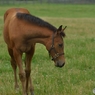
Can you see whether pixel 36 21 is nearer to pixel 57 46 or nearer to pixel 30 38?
pixel 30 38

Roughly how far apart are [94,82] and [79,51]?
4.11m

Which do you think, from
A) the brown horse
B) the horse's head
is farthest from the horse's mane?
the horse's head

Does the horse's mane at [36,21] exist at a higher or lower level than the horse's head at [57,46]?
higher

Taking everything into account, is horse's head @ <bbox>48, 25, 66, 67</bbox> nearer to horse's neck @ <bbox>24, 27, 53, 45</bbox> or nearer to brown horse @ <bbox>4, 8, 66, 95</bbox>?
brown horse @ <bbox>4, 8, 66, 95</bbox>

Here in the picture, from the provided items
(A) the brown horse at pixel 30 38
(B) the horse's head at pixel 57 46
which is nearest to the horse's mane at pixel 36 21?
(A) the brown horse at pixel 30 38

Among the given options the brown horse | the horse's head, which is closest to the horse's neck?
the brown horse

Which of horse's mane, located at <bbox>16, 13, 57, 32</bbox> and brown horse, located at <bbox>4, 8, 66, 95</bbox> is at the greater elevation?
horse's mane, located at <bbox>16, 13, 57, 32</bbox>

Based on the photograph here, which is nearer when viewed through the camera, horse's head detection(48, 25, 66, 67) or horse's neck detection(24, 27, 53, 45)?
horse's head detection(48, 25, 66, 67)

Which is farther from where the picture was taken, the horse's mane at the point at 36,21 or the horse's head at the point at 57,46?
the horse's mane at the point at 36,21

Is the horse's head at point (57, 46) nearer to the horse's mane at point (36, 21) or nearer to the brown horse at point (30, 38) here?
the brown horse at point (30, 38)

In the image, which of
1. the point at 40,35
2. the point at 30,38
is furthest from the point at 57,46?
the point at 30,38

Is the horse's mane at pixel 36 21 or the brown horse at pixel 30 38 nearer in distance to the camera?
the brown horse at pixel 30 38

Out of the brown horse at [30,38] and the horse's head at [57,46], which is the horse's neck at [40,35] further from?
the horse's head at [57,46]

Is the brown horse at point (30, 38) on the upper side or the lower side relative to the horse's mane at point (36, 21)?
lower
